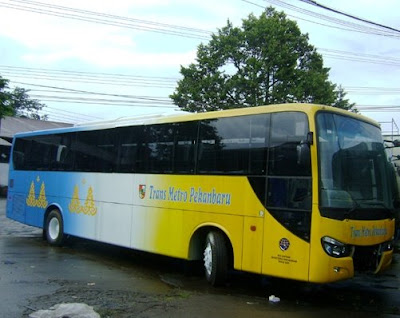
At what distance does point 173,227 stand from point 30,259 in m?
3.54

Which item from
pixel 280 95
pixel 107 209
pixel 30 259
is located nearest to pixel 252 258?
pixel 107 209

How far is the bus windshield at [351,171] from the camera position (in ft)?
22.5

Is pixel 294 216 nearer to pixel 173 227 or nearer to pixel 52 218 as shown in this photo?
pixel 173 227

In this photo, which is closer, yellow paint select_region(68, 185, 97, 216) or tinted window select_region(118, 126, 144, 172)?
tinted window select_region(118, 126, 144, 172)

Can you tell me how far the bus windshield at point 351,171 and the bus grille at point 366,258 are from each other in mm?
473

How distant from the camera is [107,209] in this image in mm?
10656

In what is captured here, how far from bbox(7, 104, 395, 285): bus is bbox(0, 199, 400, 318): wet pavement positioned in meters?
0.51

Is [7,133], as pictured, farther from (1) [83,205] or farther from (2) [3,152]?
(1) [83,205]

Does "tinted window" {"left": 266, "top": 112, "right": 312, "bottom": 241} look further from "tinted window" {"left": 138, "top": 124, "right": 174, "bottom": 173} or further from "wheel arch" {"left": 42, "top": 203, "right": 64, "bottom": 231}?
"wheel arch" {"left": 42, "top": 203, "right": 64, "bottom": 231}

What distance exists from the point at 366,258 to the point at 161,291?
10.6 ft

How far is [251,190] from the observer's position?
7.64 m

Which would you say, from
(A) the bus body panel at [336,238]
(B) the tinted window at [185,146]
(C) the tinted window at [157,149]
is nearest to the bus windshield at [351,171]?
(A) the bus body panel at [336,238]

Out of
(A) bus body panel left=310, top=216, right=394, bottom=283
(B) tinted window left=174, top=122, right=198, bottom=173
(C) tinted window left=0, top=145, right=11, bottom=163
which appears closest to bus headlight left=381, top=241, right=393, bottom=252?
(A) bus body panel left=310, top=216, right=394, bottom=283

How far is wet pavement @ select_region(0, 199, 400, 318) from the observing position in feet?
21.9
